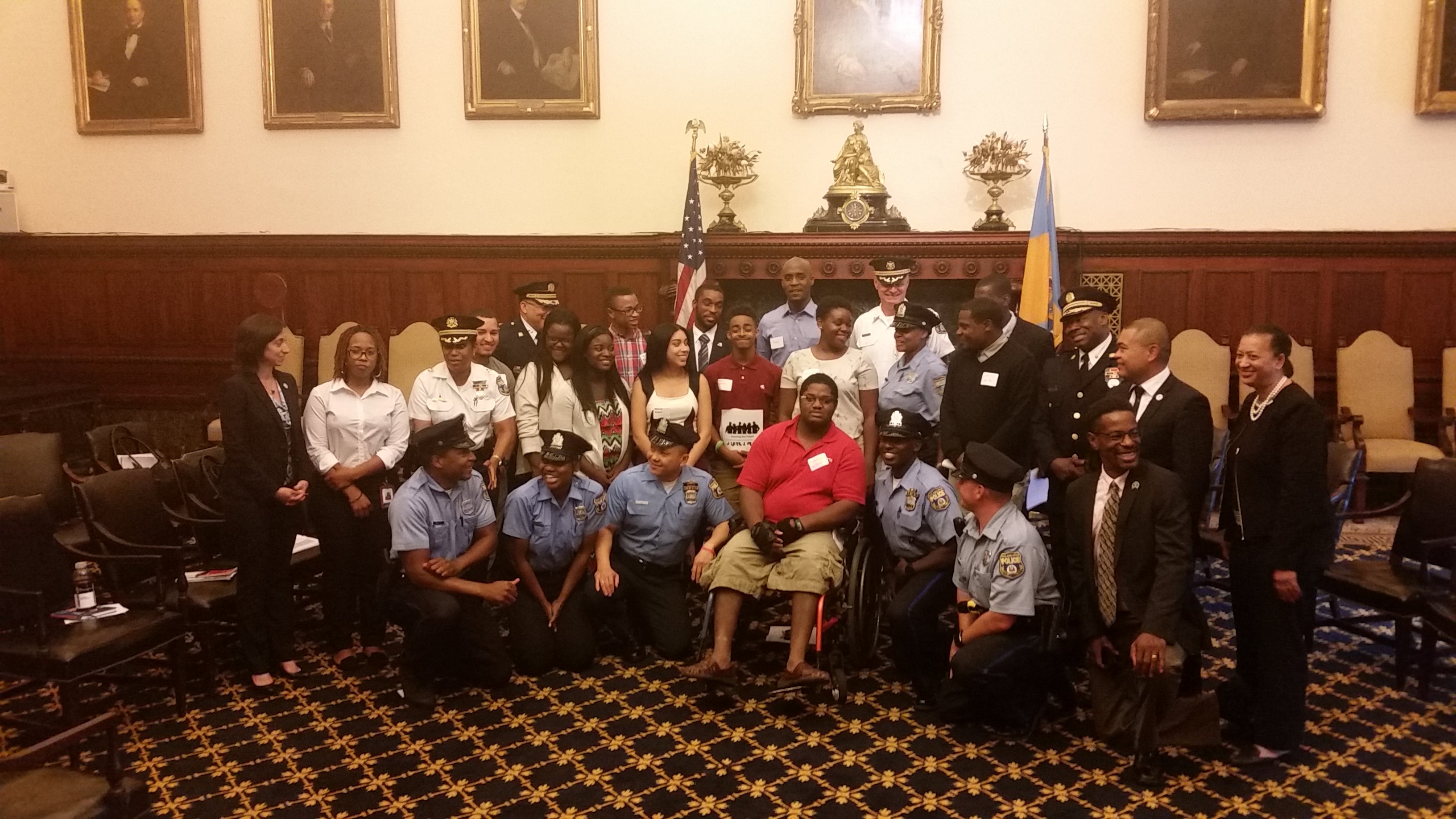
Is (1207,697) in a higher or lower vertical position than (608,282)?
lower

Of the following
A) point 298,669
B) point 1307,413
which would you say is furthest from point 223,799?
point 1307,413

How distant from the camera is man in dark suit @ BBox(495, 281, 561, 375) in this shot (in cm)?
610

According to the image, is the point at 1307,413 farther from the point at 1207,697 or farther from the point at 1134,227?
the point at 1134,227

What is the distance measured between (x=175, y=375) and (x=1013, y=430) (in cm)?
766

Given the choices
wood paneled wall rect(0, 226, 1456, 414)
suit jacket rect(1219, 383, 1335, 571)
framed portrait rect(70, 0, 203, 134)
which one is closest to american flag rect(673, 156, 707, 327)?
wood paneled wall rect(0, 226, 1456, 414)

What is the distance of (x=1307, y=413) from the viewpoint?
11.9ft

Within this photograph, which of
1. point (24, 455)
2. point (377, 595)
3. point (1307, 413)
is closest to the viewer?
point (1307, 413)

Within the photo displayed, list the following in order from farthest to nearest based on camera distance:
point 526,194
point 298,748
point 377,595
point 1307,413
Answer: point 526,194
point 377,595
point 298,748
point 1307,413

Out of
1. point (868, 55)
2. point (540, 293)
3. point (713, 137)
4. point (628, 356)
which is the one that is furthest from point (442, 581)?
point (868, 55)

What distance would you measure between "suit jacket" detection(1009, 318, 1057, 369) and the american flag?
2.57m

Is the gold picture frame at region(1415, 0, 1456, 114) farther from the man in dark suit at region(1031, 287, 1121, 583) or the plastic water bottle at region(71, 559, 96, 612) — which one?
the plastic water bottle at region(71, 559, 96, 612)

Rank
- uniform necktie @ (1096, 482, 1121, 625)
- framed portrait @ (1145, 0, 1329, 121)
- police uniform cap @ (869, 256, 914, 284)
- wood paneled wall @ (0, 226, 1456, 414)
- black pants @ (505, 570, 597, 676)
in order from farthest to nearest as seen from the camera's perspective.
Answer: wood paneled wall @ (0, 226, 1456, 414), framed portrait @ (1145, 0, 1329, 121), police uniform cap @ (869, 256, 914, 284), black pants @ (505, 570, 597, 676), uniform necktie @ (1096, 482, 1121, 625)

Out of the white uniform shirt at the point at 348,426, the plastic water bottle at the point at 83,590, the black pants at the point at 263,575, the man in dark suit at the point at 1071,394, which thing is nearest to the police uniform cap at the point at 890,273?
the man in dark suit at the point at 1071,394

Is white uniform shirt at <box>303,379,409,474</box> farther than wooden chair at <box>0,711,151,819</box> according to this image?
Yes
